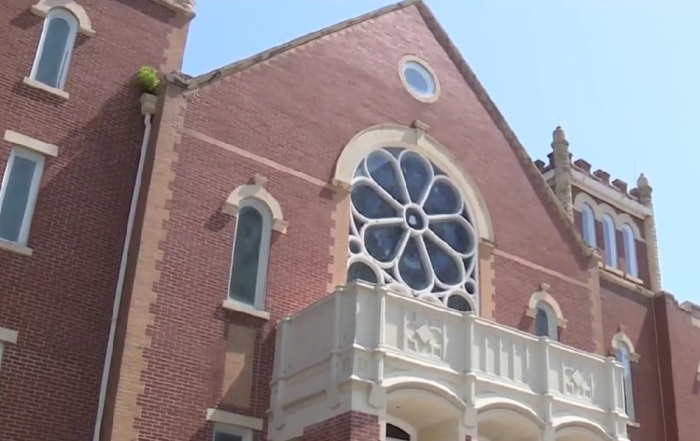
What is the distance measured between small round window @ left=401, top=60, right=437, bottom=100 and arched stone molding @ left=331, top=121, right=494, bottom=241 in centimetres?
113

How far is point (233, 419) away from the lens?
15.7 metres

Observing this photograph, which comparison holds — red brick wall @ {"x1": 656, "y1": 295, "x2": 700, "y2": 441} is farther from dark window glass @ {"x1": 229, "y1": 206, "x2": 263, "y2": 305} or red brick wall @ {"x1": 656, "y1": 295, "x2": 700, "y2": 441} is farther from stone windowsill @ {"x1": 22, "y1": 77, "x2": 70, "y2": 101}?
stone windowsill @ {"x1": 22, "y1": 77, "x2": 70, "y2": 101}

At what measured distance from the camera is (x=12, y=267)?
49.5 feet

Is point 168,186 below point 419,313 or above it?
above

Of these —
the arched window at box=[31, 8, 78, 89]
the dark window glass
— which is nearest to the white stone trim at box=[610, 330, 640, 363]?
the dark window glass

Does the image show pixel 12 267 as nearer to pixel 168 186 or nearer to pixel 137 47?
pixel 168 186

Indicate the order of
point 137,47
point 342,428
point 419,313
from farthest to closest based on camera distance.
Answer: point 137,47 < point 419,313 < point 342,428

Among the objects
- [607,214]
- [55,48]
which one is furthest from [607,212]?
[55,48]

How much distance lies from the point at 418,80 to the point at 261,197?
6.44 metres

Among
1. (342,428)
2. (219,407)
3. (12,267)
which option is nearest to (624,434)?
(342,428)

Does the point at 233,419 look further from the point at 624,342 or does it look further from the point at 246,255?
the point at 624,342

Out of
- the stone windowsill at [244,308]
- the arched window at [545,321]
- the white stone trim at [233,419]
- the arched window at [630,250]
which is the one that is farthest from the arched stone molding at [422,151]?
the arched window at [630,250]

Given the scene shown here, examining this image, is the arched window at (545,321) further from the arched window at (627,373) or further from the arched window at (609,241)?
the arched window at (609,241)

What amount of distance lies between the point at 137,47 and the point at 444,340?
8.41 metres
